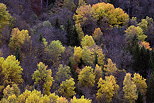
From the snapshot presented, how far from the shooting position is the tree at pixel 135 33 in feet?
249

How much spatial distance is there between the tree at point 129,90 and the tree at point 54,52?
592 inches

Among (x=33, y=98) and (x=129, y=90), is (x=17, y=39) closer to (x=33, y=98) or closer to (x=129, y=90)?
(x=33, y=98)

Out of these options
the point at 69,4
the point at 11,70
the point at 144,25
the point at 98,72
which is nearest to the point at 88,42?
A: the point at 98,72

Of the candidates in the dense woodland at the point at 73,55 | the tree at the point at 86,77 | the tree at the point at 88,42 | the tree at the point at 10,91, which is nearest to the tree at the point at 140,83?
the dense woodland at the point at 73,55

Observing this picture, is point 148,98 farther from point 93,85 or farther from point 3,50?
point 3,50

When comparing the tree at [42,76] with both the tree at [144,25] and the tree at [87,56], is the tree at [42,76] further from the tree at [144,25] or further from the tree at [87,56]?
the tree at [144,25]

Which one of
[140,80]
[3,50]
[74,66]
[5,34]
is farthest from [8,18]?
[140,80]

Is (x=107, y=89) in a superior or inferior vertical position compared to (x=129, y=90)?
superior

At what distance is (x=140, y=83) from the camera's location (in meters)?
58.7

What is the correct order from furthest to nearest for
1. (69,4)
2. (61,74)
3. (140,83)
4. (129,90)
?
(69,4)
(140,83)
(129,90)
(61,74)

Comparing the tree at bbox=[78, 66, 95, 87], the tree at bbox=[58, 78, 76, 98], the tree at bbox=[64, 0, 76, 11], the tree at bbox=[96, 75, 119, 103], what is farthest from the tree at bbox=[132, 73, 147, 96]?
the tree at bbox=[64, 0, 76, 11]

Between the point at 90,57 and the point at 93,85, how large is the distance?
8438 millimetres

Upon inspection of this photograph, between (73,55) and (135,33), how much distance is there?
21.2 meters

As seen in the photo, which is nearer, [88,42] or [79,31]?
[88,42]
